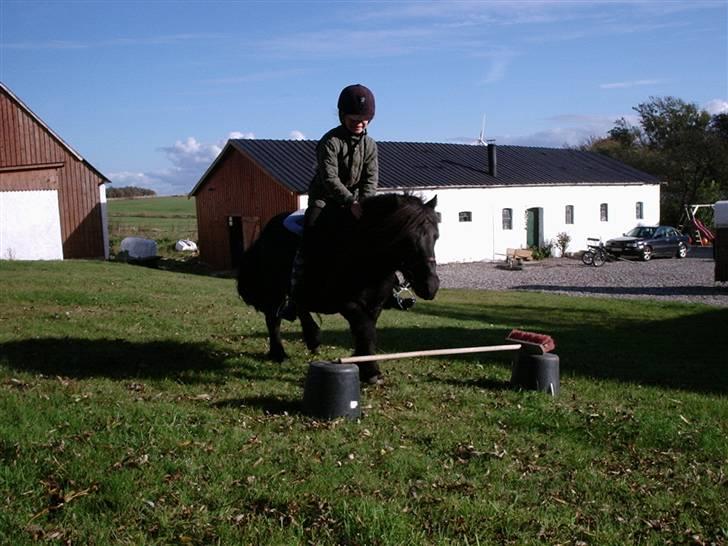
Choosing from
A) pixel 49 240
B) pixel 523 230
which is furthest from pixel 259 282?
pixel 523 230

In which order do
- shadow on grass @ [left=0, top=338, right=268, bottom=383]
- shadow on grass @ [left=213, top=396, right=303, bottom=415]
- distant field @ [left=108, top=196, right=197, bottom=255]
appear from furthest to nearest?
distant field @ [left=108, top=196, right=197, bottom=255] → shadow on grass @ [left=0, top=338, right=268, bottom=383] → shadow on grass @ [left=213, top=396, right=303, bottom=415]

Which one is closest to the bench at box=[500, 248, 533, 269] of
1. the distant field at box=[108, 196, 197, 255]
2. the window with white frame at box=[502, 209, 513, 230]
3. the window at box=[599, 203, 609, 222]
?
the window with white frame at box=[502, 209, 513, 230]

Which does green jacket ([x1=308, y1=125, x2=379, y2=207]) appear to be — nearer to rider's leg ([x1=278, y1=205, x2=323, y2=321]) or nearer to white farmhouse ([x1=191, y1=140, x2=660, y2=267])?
rider's leg ([x1=278, y1=205, x2=323, y2=321])

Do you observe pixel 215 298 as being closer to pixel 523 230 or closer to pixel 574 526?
pixel 574 526

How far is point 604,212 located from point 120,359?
4268 cm

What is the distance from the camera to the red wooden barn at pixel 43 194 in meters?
30.9

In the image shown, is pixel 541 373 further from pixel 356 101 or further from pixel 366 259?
pixel 356 101

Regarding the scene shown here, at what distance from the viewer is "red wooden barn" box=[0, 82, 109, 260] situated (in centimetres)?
3094

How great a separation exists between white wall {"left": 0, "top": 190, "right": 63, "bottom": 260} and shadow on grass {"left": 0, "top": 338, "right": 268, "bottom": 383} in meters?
23.7

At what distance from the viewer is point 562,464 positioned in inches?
226

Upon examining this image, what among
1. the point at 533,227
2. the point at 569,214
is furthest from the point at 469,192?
the point at 569,214

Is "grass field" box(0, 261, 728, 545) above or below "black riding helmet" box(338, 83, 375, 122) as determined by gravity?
below

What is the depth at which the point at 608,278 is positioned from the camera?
3169cm

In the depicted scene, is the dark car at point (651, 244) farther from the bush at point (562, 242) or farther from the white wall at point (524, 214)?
the white wall at point (524, 214)
